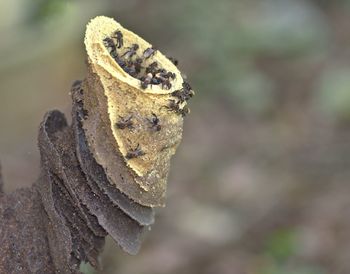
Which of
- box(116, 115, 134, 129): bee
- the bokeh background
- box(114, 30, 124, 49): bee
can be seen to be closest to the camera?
box(116, 115, 134, 129): bee

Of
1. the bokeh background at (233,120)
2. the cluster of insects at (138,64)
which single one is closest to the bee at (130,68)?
the cluster of insects at (138,64)

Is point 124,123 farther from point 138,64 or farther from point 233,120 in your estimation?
point 233,120

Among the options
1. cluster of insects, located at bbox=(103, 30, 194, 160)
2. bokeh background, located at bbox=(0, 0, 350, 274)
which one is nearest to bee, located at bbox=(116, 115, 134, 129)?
cluster of insects, located at bbox=(103, 30, 194, 160)

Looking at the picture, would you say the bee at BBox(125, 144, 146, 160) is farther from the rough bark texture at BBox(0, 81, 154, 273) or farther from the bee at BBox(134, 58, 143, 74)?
the bee at BBox(134, 58, 143, 74)

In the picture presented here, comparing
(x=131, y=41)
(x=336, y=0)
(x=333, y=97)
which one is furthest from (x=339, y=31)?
(x=131, y=41)

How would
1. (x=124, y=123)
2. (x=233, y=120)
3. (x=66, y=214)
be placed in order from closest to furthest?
(x=124, y=123) < (x=66, y=214) < (x=233, y=120)

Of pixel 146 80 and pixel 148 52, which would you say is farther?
pixel 148 52

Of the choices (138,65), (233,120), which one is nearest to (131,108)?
(138,65)

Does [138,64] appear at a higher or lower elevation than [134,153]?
higher
